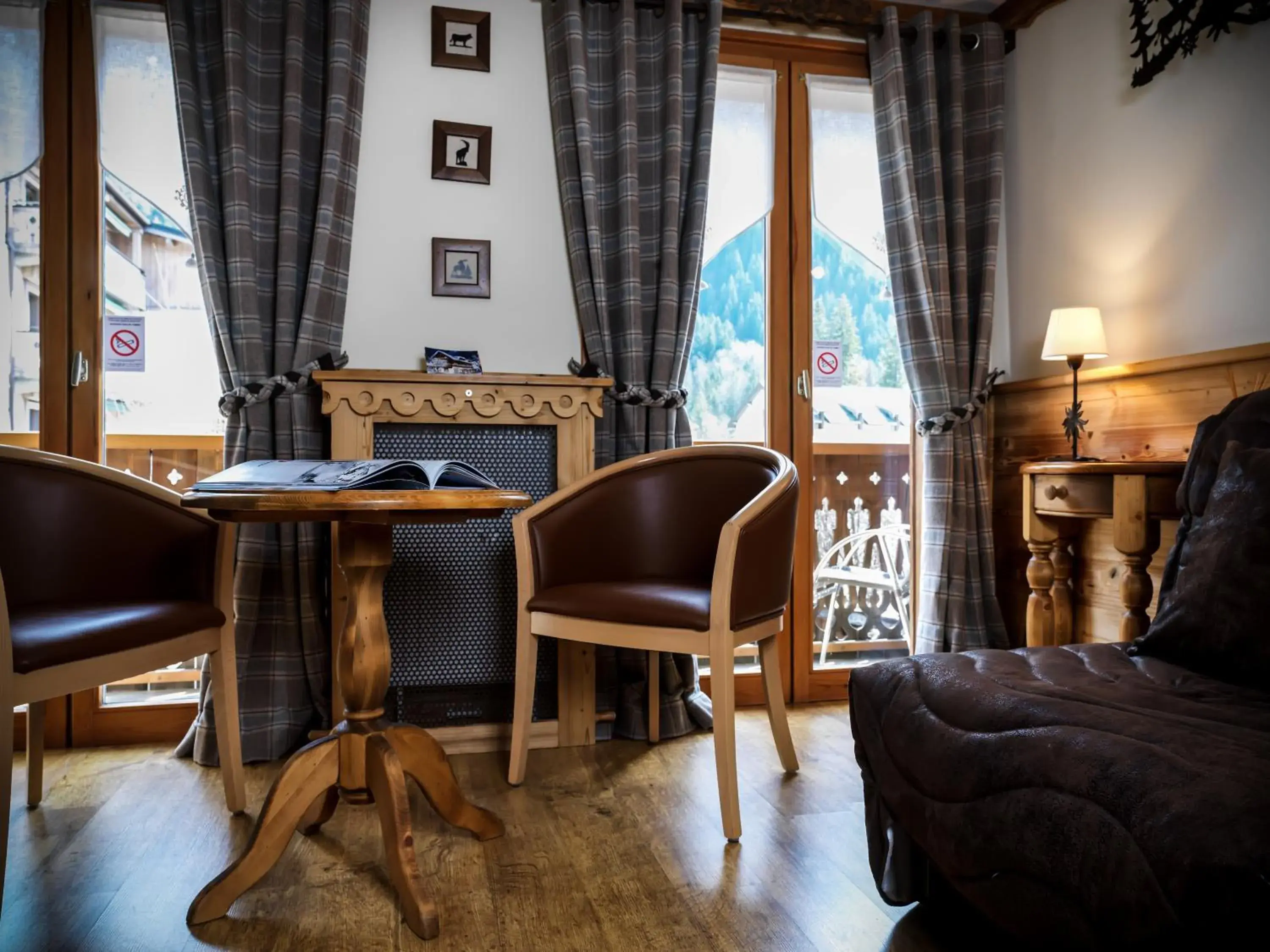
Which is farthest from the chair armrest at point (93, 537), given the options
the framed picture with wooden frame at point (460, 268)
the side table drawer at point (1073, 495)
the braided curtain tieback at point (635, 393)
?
the side table drawer at point (1073, 495)

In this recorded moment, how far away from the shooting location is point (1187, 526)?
1.56 metres

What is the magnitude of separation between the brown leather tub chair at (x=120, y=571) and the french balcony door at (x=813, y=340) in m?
1.58

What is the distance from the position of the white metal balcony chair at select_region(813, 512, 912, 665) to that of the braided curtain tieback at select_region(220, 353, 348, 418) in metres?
1.85

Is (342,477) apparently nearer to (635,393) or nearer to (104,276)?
(635,393)

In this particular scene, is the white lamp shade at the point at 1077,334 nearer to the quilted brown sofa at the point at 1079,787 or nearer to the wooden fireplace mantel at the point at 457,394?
the quilted brown sofa at the point at 1079,787

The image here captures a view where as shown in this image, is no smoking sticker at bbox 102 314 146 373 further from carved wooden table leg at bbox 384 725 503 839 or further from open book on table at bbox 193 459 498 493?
carved wooden table leg at bbox 384 725 503 839

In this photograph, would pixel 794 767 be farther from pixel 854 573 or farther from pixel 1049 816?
pixel 1049 816

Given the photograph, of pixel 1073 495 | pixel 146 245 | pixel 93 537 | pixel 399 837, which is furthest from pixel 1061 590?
pixel 146 245

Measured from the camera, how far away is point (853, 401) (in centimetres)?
307

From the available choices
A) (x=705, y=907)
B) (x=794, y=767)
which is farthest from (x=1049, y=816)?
(x=794, y=767)

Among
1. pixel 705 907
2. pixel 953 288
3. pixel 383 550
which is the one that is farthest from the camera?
pixel 953 288

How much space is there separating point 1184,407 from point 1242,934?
6.46 feet

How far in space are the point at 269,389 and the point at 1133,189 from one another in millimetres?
2725

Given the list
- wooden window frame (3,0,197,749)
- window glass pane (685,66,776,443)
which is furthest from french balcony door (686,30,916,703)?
wooden window frame (3,0,197,749)
